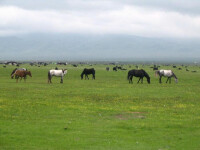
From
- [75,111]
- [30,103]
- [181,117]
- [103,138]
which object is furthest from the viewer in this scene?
[30,103]

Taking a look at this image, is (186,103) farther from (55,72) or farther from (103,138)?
(55,72)

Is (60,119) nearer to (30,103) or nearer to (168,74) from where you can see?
(30,103)

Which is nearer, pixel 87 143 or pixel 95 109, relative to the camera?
pixel 87 143

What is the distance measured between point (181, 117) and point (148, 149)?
19.6 feet

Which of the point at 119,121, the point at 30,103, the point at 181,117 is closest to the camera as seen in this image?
the point at 119,121

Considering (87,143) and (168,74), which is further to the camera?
(168,74)

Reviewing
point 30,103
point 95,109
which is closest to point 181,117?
point 95,109

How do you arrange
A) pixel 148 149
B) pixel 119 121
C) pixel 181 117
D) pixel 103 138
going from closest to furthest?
pixel 148 149 → pixel 103 138 → pixel 119 121 → pixel 181 117

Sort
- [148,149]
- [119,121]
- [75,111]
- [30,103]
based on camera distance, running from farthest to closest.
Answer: [30,103] → [75,111] → [119,121] → [148,149]

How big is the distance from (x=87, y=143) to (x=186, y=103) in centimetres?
1186

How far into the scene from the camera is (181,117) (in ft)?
58.0

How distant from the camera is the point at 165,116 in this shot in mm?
17875

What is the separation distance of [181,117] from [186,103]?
575 cm

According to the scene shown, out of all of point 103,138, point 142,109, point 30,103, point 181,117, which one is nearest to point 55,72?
point 30,103
